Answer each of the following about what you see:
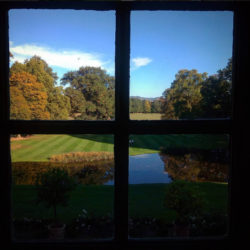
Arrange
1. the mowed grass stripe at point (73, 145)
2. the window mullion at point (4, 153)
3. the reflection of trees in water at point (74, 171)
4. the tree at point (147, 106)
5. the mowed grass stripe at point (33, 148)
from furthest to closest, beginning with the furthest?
the mowed grass stripe at point (73, 145), the reflection of trees in water at point (74, 171), the mowed grass stripe at point (33, 148), the tree at point (147, 106), the window mullion at point (4, 153)

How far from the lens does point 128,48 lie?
4.01ft

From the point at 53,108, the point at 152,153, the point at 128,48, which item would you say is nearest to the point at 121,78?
the point at 128,48

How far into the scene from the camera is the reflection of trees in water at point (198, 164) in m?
1.47

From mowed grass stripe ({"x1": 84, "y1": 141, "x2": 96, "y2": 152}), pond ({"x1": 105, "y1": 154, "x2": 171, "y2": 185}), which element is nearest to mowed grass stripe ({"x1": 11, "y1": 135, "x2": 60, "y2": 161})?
mowed grass stripe ({"x1": 84, "y1": 141, "x2": 96, "y2": 152})

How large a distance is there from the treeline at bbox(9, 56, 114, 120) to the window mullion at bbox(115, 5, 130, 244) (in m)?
0.14

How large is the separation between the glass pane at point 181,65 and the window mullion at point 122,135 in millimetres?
78

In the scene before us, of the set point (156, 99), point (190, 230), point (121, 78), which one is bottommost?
point (190, 230)

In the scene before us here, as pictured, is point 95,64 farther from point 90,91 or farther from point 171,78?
point 171,78

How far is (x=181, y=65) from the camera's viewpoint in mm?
1387

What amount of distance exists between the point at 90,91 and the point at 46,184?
0.82 meters

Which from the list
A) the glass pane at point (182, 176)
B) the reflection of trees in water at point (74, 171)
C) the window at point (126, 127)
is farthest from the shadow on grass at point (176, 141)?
the reflection of trees in water at point (74, 171)

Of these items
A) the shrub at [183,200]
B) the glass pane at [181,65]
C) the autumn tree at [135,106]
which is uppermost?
the glass pane at [181,65]

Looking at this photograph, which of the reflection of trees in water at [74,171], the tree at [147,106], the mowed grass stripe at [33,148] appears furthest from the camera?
the reflection of trees in water at [74,171]

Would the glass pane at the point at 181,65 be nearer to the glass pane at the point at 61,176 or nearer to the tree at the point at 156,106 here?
the tree at the point at 156,106
